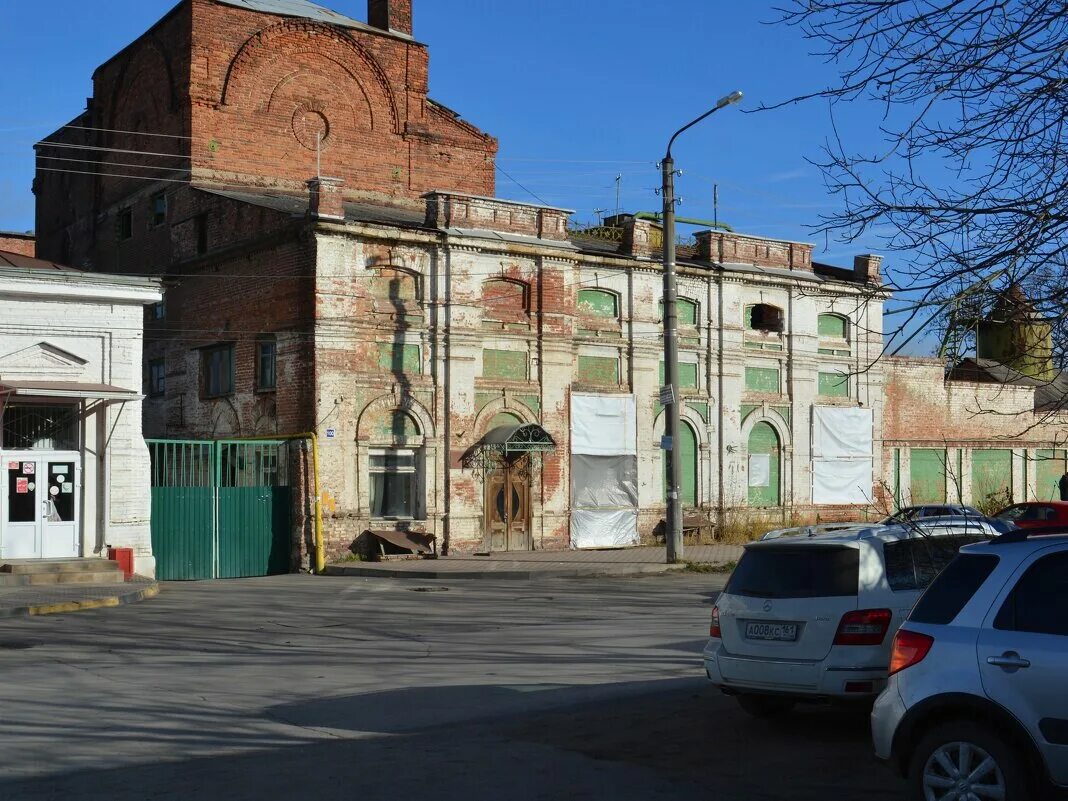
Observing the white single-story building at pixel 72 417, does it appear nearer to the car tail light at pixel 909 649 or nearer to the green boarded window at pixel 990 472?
the car tail light at pixel 909 649

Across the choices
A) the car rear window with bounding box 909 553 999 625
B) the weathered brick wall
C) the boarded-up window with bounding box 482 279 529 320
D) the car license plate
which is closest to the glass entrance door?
the boarded-up window with bounding box 482 279 529 320

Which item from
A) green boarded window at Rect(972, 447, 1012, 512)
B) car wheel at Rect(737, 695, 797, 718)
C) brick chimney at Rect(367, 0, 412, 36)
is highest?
brick chimney at Rect(367, 0, 412, 36)

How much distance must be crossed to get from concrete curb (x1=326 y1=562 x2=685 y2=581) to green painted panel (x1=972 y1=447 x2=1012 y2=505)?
20.0 metres

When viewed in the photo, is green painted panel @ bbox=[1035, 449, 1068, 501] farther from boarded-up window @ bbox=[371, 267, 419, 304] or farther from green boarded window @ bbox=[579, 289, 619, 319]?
boarded-up window @ bbox=[371, 267, 419, 304]

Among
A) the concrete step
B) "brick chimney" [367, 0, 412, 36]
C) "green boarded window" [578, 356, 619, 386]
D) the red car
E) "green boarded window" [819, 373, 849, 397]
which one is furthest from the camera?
"brick chimney" [367, 0, 412, 36]

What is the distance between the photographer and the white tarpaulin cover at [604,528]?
106ft

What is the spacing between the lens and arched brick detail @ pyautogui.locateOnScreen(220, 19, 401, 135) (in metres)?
36.2

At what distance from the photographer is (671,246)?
28125 millimetres

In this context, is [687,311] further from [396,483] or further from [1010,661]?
[1010,661]

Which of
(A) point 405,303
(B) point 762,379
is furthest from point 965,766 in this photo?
(B) point 762,379

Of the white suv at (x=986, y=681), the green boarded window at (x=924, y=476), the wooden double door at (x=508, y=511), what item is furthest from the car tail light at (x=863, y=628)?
the green boarded window at (x=924, y=476)

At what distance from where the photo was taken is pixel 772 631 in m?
9.48

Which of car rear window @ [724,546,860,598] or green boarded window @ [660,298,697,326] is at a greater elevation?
green boarded window @ [660,298,697,326]

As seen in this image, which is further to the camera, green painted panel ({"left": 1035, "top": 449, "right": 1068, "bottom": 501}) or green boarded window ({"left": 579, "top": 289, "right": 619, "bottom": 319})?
green painted panel ({"left": 1035, "top": 449, "right": 1068, "bottom": 501})
